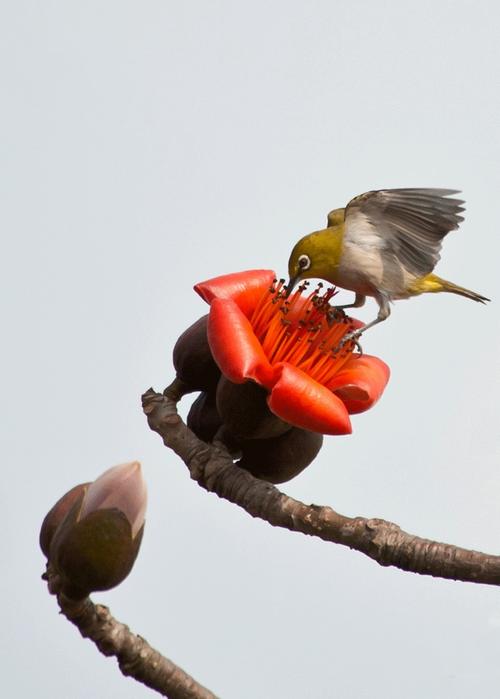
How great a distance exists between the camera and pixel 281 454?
3.10 m

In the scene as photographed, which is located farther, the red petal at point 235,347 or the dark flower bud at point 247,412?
the dark flower bud at point 247,412

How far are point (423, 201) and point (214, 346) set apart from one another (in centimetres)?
176

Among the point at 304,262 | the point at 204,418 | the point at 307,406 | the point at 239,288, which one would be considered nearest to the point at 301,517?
the point at 307,406

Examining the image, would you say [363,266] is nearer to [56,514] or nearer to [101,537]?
[56,514]

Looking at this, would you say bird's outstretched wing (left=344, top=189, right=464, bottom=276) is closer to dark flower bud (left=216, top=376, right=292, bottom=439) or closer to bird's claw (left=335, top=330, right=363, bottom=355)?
bird's claw (left=335, top=330, right=363, bottom=355)

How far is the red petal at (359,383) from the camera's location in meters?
3.00

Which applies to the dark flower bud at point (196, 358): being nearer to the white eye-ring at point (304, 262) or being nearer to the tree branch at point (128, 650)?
the tree branch at point (128, 650)

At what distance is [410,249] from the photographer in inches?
175

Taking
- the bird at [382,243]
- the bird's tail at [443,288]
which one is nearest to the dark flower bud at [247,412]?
the bird at [382,243]

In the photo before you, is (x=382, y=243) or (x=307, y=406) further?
(x=382, y=243)

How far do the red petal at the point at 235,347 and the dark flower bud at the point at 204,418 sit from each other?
31 centimetres

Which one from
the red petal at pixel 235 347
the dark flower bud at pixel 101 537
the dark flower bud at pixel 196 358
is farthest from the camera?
the dark flower bud at pixel 196 358

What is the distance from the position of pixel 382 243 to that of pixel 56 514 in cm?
233

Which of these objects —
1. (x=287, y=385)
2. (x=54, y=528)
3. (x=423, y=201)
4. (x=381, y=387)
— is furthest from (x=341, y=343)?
(x=423, y=201)
